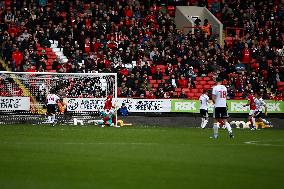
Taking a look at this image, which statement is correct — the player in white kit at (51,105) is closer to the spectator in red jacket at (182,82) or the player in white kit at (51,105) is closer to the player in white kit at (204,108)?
the player in white kit at (204,108)

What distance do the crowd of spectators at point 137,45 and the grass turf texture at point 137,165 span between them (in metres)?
16.5

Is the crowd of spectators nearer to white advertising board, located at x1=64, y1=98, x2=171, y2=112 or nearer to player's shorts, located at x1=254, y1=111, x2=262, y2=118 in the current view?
white advertising board, located at x1=64, y1=98, x2=171, y2=112

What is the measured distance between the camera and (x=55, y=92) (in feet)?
113

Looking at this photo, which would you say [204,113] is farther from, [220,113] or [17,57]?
[220,113]

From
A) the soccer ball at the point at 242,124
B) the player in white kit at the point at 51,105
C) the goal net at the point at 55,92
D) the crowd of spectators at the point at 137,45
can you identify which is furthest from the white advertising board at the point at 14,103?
the soccer ball at the point at 242,124

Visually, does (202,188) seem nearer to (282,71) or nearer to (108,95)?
(108,95)

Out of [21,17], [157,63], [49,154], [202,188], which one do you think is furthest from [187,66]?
[202,188]

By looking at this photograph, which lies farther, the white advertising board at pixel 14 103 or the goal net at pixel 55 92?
the goal net at pixel 55 92

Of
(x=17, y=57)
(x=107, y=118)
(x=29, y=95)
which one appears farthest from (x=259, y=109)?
(x=17, y=57)

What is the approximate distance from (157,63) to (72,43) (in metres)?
4.85

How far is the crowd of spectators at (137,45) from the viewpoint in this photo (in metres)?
36.8

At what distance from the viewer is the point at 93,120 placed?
34.7 meters

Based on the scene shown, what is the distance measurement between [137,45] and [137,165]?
86.2 feet

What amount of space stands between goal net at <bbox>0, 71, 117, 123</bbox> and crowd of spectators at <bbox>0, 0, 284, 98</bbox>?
160 cm
